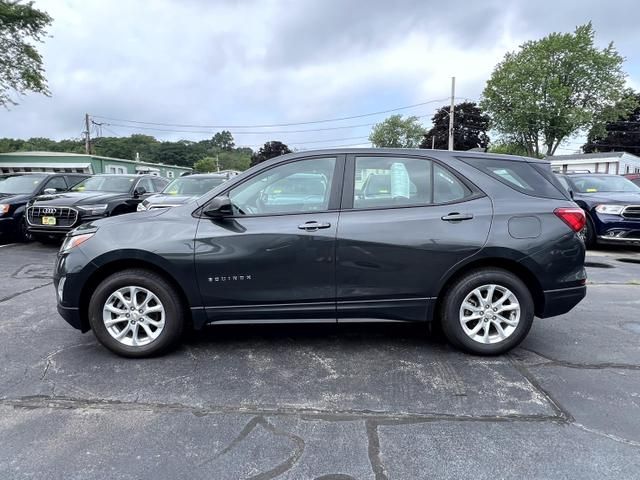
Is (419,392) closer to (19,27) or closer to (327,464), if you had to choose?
(327,464)

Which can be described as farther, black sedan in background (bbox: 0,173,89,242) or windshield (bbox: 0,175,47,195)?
windshield (bbox: 0,175,47,195)

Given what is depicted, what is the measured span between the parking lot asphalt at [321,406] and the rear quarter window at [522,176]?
4.57 ft

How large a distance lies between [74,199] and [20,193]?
8.36ft

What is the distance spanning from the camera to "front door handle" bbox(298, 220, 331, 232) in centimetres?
330

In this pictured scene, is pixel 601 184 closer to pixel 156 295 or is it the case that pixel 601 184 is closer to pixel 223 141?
pixel 156 295

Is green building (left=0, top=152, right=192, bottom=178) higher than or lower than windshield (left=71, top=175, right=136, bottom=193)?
higher

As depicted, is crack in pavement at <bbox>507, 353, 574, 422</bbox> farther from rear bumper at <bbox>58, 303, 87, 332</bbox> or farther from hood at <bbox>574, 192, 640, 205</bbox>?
hood at <bbox>574, 192, 640, 205</bbox>

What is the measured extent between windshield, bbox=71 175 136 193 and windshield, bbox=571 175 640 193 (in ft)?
35.0

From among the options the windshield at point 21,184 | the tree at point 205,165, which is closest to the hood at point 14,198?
the windshield at point 21,184

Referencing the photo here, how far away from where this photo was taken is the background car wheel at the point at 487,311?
3.41 m

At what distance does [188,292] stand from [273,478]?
169 cm

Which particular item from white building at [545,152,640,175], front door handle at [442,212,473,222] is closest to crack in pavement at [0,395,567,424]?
front door handle at [442,212,473,222]

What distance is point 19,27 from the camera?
2311 cm

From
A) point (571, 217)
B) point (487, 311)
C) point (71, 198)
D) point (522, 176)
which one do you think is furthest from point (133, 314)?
point (71, 198)
